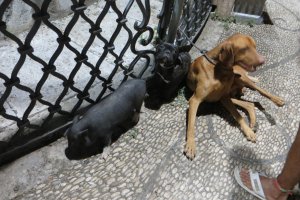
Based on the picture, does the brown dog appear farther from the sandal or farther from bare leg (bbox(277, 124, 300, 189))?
bare leg (bbox(277, 124, 300, 189))

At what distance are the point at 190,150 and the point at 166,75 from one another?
72cm

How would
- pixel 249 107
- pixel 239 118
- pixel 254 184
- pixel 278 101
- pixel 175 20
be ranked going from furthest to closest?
1. pixel 278 101
2. pixel 249 107
3. pixel 239 118
4. pixel 175 20
5. pixel 254 184

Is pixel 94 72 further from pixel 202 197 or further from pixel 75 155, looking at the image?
pixel 202 197

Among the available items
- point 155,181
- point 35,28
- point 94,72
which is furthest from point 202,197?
point 35,28

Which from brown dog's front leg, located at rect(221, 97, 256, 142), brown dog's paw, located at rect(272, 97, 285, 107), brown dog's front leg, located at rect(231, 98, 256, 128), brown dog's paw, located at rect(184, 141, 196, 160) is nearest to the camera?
brown dog's paw, located at rect(184, 141, 196, 160)

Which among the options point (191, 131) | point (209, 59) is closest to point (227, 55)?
point (209, 59)

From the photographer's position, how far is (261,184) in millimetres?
2635

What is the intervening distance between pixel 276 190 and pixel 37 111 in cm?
200

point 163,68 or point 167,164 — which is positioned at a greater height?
point 163,68

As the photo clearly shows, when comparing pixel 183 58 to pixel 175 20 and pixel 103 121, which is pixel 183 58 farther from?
pixel 103 121

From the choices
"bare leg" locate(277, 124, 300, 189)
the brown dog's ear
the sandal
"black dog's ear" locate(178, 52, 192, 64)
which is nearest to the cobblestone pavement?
the sandal

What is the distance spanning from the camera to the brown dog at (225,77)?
292cm

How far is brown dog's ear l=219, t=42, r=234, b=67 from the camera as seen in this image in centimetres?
290

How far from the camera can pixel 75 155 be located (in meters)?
2.66
